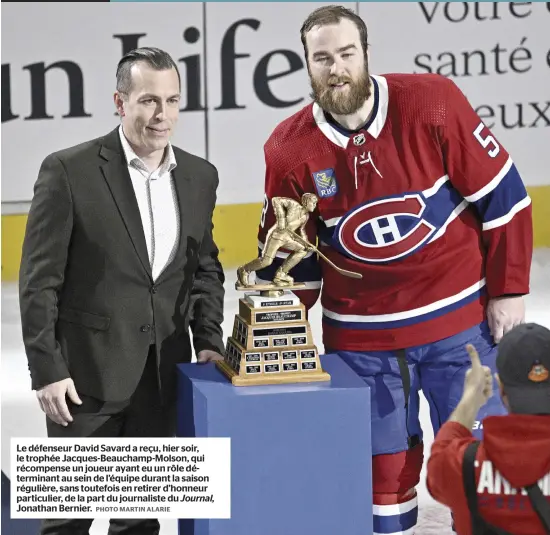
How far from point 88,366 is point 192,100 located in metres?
3.84

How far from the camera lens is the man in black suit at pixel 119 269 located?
3.23 m

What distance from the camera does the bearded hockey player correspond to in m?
3.40

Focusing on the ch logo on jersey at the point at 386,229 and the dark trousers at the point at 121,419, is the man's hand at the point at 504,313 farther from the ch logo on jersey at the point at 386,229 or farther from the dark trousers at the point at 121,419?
the dark trousers at the point at 121,419

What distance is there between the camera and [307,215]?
128 inches

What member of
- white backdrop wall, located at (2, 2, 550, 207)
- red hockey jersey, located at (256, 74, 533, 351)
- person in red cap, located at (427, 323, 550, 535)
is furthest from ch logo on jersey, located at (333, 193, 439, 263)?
white backdrop wall, located at (2, 2, 550, 207)

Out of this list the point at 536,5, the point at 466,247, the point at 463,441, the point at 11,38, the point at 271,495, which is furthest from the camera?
the point at 536,5

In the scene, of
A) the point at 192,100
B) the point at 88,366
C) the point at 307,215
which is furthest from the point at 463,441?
the point at 192,100

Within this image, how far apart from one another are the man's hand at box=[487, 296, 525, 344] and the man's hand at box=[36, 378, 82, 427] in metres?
1.03

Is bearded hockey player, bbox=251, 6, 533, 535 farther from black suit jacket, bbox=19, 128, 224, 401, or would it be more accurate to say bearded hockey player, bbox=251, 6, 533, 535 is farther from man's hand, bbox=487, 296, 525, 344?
black suit jacket, bbox=19, 128, 224, 401

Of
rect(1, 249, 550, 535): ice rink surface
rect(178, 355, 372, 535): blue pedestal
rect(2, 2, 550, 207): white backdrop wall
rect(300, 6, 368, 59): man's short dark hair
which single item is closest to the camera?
rect(178, 355, 372, 535): blue pedestal

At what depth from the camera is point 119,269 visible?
3.28 m

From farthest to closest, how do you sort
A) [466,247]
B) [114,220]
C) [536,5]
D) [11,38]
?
[536,5], [11,38], [466,247], [114,220]

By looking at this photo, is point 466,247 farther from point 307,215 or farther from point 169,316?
point 169,316

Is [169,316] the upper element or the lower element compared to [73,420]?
upper
